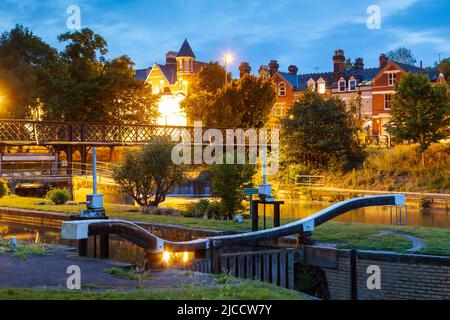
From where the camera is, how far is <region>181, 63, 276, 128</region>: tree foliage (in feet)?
186

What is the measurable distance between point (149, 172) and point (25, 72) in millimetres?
28328

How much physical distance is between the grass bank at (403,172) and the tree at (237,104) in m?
14.4

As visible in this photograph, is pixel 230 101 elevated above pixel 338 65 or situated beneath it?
situated beneath

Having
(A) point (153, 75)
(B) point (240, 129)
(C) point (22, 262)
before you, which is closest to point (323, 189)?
(B) point (240, 129)

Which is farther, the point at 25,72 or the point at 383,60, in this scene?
the point at 383,60

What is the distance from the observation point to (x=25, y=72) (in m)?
50.0

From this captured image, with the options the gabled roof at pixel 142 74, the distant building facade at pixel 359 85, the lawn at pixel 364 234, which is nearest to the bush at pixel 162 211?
the lawn at pixel 364 234

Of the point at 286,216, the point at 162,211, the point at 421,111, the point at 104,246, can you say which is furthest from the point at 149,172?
the point at 421,111

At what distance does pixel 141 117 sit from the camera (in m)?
57.6

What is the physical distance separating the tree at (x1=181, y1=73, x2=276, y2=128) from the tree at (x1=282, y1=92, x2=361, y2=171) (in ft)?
30.4

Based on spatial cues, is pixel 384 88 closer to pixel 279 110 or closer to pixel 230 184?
pixel 279 110

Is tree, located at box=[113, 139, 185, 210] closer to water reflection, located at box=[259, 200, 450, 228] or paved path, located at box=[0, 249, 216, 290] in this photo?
water reflection, located at box=[259, 200, 450, 228]

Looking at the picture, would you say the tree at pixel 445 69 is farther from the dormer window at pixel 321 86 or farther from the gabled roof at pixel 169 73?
the gabled roof at pixel 169 73
